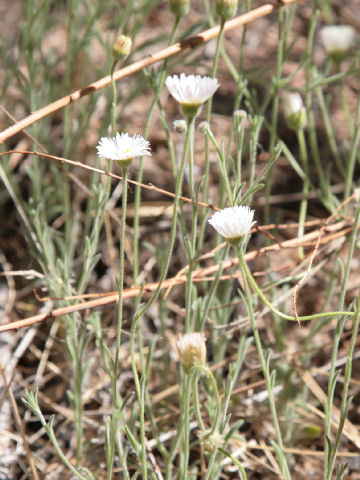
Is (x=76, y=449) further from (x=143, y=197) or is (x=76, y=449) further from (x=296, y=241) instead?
(x=143, y=197)

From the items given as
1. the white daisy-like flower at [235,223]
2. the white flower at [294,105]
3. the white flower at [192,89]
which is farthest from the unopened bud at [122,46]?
the white flower at [294,105]

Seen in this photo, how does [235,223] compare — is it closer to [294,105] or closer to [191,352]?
[191,352]

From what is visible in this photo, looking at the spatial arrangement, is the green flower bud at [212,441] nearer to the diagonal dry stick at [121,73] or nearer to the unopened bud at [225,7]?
the diagonal dry stick at [121,73]

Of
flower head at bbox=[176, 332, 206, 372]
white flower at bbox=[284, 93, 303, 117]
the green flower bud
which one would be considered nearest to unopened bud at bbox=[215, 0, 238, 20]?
white flower at bbox=[284, 93, 303, 117]

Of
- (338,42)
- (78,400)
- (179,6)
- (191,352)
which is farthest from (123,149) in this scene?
(338,42)

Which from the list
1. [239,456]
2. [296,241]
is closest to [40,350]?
[239,456]

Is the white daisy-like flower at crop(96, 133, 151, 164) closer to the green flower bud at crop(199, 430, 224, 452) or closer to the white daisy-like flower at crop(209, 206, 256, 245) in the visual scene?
the white daisy-like flower at crop(209, 206, 256, 245)
